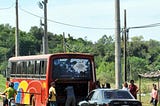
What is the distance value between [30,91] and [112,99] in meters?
9.62

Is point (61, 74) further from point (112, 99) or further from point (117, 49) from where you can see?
point (112, 99)

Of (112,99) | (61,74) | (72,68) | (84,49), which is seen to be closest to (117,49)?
(72,68)

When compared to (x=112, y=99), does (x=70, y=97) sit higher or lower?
lower

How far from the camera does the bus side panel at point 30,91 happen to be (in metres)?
25.3

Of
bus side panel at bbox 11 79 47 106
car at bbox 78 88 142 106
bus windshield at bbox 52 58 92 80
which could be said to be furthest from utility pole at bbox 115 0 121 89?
car at bbox 78 88 142 106

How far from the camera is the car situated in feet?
61.7

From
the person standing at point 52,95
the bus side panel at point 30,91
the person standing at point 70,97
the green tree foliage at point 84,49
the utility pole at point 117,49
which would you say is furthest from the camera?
the green tree foliage at point 84,49

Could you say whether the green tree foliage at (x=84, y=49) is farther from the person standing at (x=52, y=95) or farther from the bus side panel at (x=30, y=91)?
the person standing at (x=52, y=95)

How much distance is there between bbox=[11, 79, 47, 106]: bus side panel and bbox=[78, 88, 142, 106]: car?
201 inches

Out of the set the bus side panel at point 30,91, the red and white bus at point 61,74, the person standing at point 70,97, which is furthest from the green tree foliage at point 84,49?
the person standing at point 70,97

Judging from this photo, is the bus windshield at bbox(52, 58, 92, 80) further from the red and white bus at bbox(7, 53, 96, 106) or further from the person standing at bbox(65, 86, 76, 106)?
the person standing at bbox(65, 86, 76, 106)

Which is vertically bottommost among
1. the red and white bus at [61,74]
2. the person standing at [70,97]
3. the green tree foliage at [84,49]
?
the person standing at [70,97]

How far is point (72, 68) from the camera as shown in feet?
81.8

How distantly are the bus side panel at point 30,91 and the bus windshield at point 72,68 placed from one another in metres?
0.98
